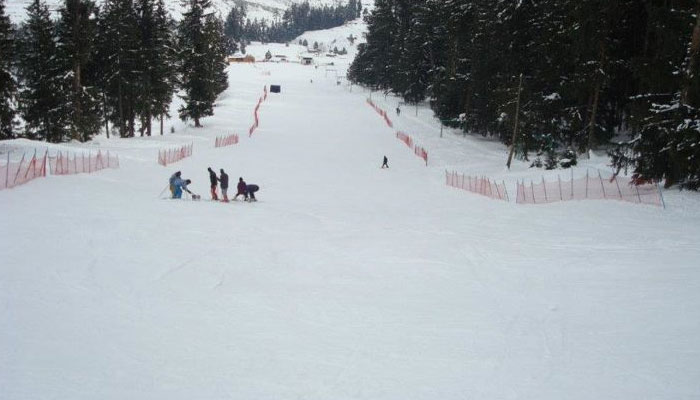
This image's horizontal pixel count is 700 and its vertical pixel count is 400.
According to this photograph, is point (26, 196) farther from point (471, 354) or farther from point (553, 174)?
point (553, 174)

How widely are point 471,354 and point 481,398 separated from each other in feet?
4.22

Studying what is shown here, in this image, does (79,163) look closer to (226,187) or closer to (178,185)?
(178,185)

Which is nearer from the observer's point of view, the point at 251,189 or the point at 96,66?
the point at 251,189

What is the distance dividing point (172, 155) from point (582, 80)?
2755 cm

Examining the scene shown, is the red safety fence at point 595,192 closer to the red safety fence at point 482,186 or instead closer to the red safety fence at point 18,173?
the red safety fence at point 482,186

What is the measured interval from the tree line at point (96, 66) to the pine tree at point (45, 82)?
74mm

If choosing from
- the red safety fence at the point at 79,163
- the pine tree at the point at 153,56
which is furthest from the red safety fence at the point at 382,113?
the red safety fence at the point at 79,163

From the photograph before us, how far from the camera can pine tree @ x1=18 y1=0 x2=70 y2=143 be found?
36.4 metres

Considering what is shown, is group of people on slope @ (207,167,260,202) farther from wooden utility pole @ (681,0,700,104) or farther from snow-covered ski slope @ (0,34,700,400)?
wooden utility pole @ (681,0,700,104)

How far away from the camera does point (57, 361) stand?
7102mm

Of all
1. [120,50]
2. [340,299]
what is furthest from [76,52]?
[340,299]

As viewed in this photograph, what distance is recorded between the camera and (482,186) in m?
27.9

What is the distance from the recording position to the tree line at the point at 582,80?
19.8 meters

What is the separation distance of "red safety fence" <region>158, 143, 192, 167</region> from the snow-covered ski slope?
378 inches
